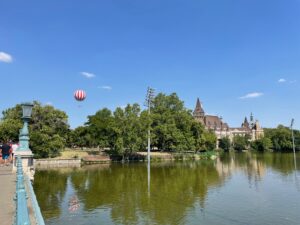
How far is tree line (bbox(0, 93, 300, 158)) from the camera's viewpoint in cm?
5431

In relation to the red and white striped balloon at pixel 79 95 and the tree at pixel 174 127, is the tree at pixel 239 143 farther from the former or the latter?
the red and white striped balloon at pixel 79 95

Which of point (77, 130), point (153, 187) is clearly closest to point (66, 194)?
point (153, 187)

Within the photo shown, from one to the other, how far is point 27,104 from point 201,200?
13.2 m

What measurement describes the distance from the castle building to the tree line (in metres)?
49.4

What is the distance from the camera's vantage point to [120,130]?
6084cm

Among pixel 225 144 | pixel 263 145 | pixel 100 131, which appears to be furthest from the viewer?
pixel 225 144

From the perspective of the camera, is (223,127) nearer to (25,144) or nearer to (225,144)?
(225,144)

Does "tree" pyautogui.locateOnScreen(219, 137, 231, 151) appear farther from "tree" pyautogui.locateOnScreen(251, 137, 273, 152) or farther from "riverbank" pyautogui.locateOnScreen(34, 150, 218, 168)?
"riverbank" pyautogui.locateOnScreen(34, 150, 218, 168)

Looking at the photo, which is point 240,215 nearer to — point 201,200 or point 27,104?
point 201,200

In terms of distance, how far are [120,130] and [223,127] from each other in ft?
334

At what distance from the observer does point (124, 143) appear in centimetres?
6038

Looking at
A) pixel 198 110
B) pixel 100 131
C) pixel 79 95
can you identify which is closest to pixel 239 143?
pixel 198 110

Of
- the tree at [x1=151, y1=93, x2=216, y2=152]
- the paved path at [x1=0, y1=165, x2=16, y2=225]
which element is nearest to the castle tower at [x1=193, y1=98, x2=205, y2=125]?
the tree at [x1=151, y1=93, x2=216, y2=152]

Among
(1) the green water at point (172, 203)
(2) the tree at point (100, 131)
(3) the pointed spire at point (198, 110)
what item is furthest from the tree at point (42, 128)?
(3) the pointed spire at point (198, 110)
